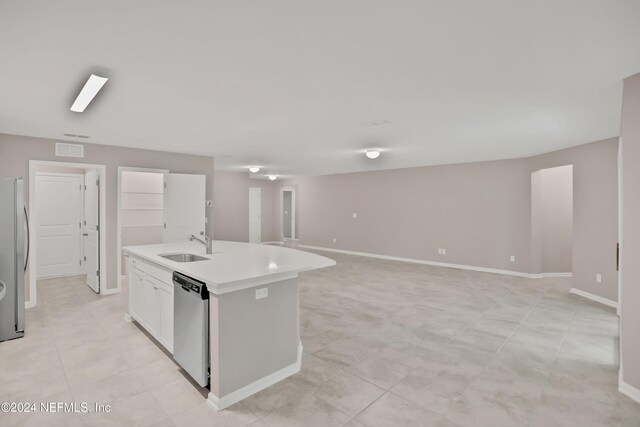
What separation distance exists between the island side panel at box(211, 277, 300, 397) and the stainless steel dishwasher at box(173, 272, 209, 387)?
145 mm

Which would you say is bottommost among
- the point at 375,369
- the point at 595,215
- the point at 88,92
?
the point at 375,369

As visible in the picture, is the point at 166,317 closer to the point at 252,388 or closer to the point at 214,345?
the point at 214,345

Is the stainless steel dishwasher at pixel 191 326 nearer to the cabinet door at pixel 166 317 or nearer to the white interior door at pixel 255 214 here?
the cabinet door at pixel 166 317

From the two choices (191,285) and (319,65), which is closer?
(319,65)

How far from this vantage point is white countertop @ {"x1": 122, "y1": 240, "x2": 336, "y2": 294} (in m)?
2.24

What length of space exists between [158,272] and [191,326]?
86 centimetres

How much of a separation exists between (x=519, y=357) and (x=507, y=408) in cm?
95

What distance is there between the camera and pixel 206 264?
8.87 ft

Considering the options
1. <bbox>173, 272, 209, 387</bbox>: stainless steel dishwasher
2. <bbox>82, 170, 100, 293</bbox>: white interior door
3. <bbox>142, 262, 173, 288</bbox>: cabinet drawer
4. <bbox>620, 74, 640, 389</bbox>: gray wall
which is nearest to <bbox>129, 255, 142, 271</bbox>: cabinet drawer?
<bbox>142, 262, 173, 288</bbox>: cabinet drawer

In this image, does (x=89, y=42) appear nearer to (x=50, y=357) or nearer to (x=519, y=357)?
(x=50, y=357)

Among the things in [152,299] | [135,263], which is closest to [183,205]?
[135,263]

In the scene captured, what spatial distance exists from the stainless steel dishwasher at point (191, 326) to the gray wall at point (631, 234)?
320 centimetres

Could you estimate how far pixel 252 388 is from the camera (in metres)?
2.35

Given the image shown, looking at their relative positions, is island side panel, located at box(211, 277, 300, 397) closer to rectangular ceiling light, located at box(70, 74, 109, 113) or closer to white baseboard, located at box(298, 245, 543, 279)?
rectangular ceiling light, located at box(70, 74, 109, 113)
